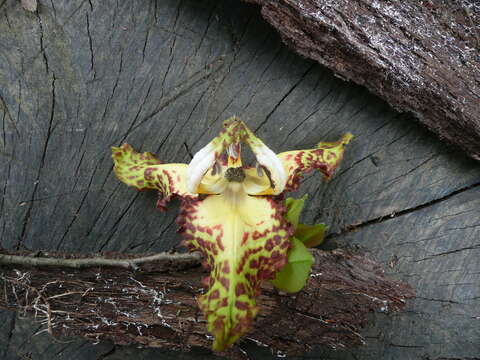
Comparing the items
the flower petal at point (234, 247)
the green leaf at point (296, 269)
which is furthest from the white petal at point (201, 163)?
the green leaf at point (296, 269)

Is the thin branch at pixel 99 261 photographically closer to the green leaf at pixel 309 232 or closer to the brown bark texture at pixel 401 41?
the green leaf at pixel 309 232

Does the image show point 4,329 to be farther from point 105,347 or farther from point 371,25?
point 371,25

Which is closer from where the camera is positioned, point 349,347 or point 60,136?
point 60,136

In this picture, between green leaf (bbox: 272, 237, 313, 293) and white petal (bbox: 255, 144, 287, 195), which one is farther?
green leaf (bbox: 272, 237, 313, 293)

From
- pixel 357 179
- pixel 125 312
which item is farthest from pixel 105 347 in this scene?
pixel 357 179

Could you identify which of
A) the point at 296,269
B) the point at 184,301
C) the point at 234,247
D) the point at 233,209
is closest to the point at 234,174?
the point at 233,209

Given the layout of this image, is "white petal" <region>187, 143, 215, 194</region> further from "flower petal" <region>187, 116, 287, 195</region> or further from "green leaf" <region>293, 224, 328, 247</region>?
"green leaf" <region>293, 224, 328, 247</region>

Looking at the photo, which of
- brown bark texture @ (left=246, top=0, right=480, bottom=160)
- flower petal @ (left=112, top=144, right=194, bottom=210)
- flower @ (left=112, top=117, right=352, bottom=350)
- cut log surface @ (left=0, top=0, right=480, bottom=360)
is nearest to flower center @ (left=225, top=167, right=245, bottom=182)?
flower @ (left=112, top=117, right=352, bottom=350)
